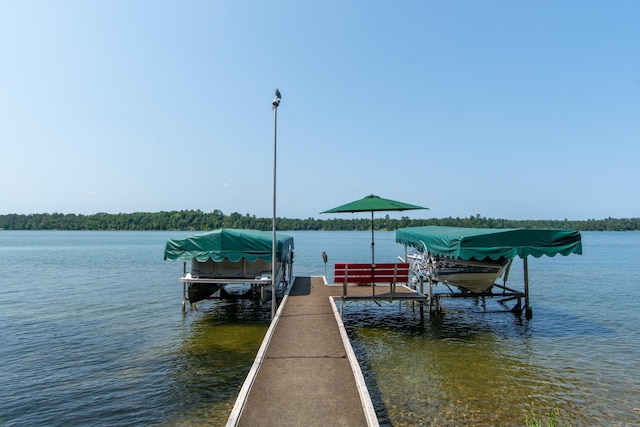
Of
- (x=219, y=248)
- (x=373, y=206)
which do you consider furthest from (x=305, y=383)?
(x=373, y=206)

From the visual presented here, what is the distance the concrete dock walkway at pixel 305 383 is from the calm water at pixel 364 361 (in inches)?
48.7

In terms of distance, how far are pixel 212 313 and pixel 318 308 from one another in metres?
7.08

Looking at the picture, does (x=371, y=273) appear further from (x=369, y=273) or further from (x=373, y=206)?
(x=373, y=206)

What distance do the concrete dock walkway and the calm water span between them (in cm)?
124

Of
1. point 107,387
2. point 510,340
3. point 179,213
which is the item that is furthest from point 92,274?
point 179,213

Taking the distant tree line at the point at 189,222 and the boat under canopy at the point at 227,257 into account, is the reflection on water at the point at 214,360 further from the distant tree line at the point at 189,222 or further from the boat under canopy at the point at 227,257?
the distant tree line at the point at 189,222

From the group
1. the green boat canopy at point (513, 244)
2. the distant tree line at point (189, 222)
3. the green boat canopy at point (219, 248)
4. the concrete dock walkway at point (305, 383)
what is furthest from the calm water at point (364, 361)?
the distant tree line at point (189, 222)

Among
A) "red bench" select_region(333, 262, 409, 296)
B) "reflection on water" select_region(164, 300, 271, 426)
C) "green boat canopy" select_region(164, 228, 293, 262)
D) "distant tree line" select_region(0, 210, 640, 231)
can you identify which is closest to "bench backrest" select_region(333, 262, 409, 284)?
"red bench" select_region(333, 262, 409, 296)

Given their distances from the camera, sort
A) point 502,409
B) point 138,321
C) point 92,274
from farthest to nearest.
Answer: point 92,274 < point 138,321 < point 502,409

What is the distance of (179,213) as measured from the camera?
162375mm

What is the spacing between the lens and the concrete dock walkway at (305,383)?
5.62m

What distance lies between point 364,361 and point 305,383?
13.8 ft

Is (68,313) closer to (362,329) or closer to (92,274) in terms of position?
(362,329)

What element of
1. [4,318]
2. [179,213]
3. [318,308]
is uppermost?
[179,213]
